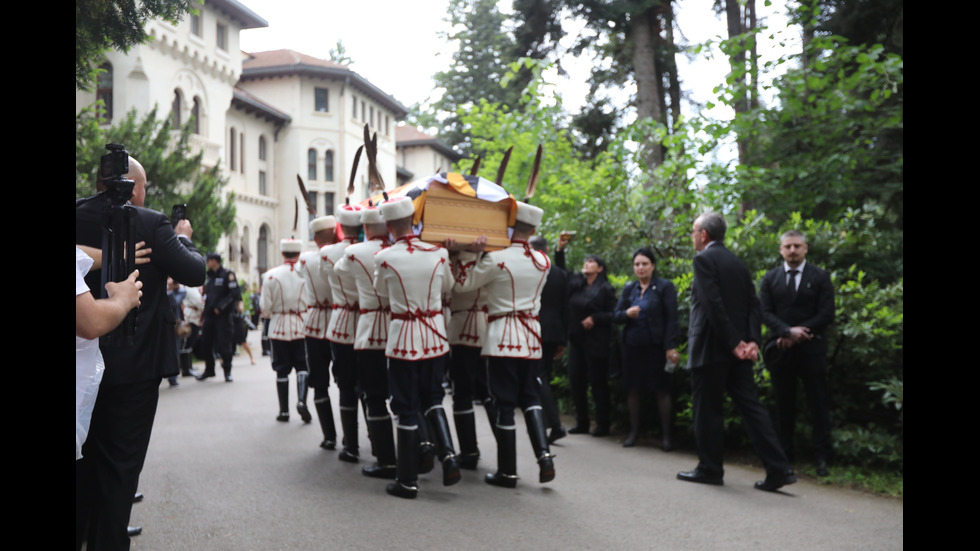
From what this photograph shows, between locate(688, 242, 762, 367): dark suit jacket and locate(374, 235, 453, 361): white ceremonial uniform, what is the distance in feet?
7.26

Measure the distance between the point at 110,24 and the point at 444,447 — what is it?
3968 millimetres

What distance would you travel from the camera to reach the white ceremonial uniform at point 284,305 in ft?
31.2

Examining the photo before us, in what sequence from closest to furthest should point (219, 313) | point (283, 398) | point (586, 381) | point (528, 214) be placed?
1. point (528, 214)
2. point (586, 381)
3. point (283, 398)
4. point (219, 313)

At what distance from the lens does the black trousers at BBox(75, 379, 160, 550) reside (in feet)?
13.2

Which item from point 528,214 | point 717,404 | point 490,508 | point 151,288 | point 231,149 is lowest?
point 490,508

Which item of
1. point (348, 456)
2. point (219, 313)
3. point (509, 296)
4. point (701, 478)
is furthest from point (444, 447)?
point (219, 313)

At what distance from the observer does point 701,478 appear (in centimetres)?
677

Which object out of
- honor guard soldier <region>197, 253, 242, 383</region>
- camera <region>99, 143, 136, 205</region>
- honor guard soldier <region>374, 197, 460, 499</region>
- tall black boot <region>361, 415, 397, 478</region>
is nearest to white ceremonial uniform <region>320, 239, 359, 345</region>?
tall black boot <region>361, 415, 397, 478</region>

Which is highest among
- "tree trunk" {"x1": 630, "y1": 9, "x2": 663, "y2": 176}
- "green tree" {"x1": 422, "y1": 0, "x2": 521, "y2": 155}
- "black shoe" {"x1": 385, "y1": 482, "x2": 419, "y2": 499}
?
"green tree" {"x1": 422, "y1": 0, "x2": 521, "y2": 155}

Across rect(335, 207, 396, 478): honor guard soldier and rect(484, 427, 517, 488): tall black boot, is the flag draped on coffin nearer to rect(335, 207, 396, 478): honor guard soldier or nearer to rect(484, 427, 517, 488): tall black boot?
rect(335, 207, 396, 478): honor guard soldier

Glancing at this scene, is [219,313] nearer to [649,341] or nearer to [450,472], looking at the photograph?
[649,341]

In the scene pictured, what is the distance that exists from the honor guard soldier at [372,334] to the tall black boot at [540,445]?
1.21 meters
